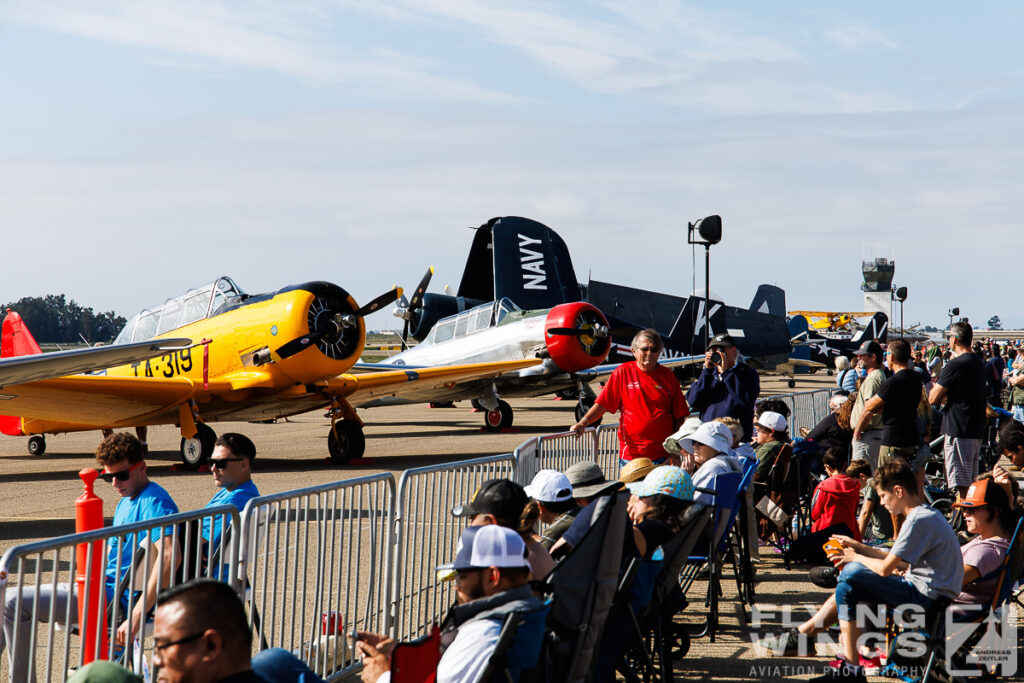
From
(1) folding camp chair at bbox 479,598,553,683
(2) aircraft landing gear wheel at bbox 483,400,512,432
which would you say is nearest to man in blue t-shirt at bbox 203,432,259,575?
(1) folding camp chair at bbox 479,598,553,683

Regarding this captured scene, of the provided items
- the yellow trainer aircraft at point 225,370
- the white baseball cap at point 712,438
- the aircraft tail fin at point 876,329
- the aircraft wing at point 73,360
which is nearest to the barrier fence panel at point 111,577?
the white baseball cap at point 712,438

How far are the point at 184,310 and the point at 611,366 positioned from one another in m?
10.8

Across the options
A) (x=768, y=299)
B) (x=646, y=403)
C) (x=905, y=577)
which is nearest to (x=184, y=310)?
(x=646, y=403)

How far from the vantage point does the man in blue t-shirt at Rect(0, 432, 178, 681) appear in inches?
120

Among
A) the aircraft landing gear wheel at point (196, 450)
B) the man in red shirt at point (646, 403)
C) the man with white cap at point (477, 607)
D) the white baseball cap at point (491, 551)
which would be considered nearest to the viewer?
the man with white cap at point (477, 607)

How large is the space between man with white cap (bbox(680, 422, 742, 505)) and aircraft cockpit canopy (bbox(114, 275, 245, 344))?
10.5m

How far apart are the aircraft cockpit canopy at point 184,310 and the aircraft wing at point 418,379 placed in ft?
7.19

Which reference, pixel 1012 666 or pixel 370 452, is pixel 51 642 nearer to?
pixel 1012 666

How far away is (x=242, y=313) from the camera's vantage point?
561 inches

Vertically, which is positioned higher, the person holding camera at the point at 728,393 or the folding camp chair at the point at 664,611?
the person holding camera at the point at 728,393

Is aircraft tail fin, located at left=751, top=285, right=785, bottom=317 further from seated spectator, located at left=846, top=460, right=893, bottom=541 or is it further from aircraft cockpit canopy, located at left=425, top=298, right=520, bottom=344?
seated spectator, located at left=846, top=460, right=893, bottom=541

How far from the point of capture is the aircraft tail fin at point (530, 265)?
23844 millimetres

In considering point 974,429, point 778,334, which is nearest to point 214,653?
point 974,429

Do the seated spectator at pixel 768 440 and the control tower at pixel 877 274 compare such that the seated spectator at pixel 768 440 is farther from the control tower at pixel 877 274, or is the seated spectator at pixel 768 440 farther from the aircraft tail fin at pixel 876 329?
the control tower at pixel 877 274
